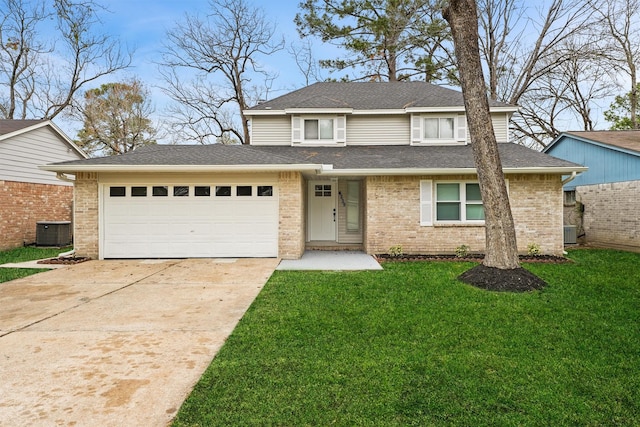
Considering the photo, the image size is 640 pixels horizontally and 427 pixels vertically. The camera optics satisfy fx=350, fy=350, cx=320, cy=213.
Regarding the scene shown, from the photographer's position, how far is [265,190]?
967 centimetres

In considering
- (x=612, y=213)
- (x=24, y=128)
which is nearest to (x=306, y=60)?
(x=24, y=128)

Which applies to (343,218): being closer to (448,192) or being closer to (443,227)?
(443,227)

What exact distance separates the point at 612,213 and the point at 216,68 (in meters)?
21.1

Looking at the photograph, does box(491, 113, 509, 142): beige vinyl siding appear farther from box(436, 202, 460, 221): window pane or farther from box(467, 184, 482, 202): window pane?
box(436, 202, 460, 221): window pane

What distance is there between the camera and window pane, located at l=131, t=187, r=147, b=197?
969 centimetres

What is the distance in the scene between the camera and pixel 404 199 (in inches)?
397

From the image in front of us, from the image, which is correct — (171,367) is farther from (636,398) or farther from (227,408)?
(636,398)

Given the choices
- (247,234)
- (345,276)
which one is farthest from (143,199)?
(345,276)

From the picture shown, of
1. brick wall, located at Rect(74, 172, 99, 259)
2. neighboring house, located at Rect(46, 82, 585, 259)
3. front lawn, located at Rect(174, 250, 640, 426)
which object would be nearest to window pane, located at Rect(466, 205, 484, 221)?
neighboring house, located at Rect(46, 82, 585, 259)

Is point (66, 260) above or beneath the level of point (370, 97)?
Result: beneath

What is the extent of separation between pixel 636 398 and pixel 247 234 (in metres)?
8.33

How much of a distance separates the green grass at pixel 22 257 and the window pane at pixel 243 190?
4866 millimetres

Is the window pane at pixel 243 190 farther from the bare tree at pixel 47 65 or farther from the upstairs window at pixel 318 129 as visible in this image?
the bare tree at pixel 47 65

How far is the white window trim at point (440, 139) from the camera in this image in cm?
1280
